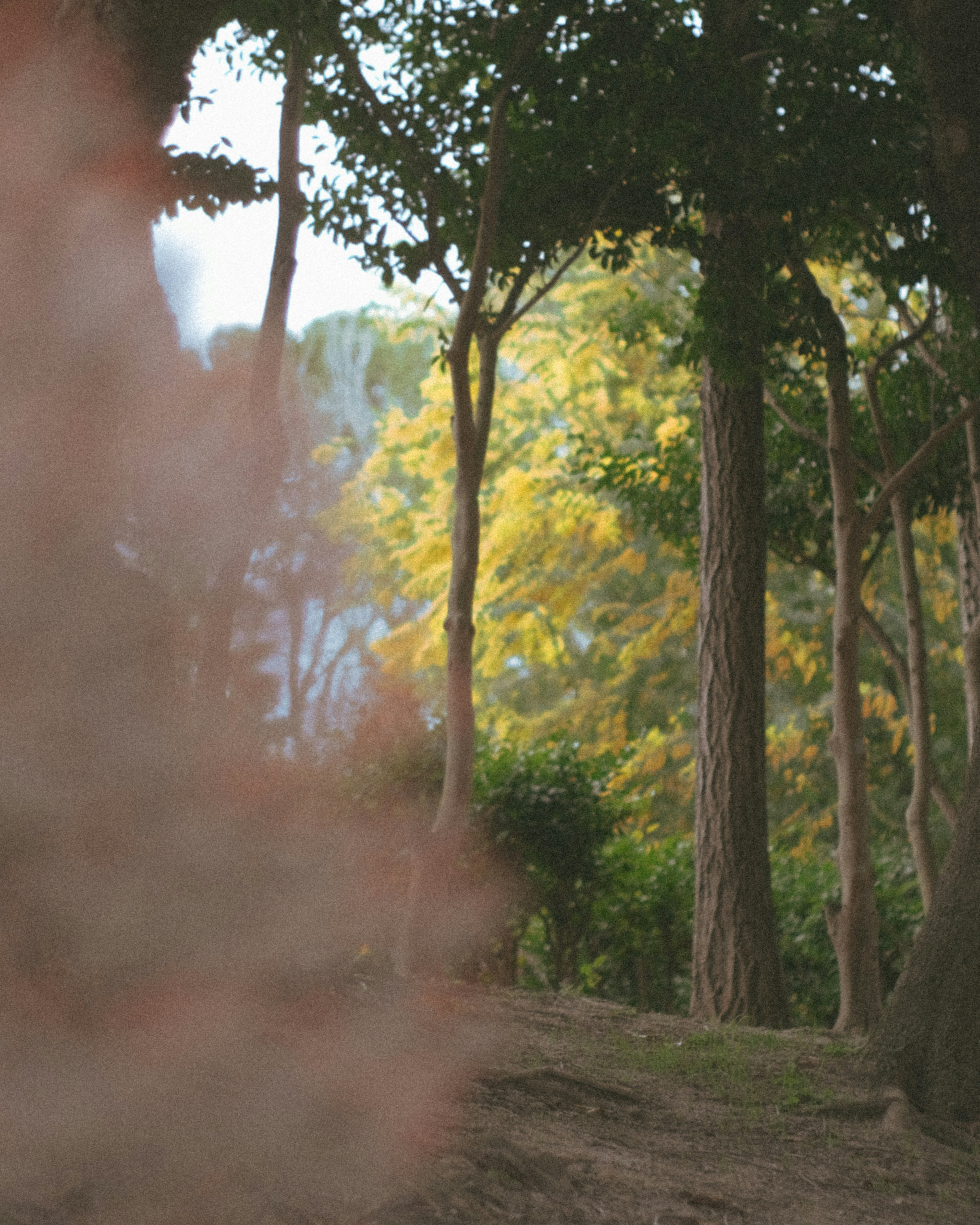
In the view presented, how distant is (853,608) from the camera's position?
651 cm

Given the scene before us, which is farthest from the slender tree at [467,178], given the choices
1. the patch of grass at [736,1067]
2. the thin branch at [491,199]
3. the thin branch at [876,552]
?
the thin branch at [876,552]

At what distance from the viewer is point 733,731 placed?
22.5 feet

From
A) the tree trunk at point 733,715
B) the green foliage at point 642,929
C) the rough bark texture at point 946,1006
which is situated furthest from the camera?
the green foliage at point 642,929

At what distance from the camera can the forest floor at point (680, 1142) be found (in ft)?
9.15

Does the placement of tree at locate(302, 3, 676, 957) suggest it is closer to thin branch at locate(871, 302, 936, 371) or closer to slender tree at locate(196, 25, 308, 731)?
slender tree at locate(196, 25, 308, 731)

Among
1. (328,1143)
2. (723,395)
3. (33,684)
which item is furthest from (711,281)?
(328,1143)

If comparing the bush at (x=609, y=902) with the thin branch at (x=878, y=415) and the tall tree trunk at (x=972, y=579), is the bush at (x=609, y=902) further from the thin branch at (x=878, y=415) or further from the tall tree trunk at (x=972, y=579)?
the thin branch at (x=878, y=415)

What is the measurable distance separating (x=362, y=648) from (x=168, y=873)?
2238cm

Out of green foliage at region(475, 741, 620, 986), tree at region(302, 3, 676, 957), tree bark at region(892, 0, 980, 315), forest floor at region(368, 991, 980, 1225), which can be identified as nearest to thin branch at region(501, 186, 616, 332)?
tree at region(302, 3, 676, 957)

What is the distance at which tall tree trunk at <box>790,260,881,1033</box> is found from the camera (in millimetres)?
6277

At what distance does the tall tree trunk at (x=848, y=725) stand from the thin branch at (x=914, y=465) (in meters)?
0.09

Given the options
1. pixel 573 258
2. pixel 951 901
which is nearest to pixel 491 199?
pixel 573 258

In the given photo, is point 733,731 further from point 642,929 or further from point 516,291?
point 516,291

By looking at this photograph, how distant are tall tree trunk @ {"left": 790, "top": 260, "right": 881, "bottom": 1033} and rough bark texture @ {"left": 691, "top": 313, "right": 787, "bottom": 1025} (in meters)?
0.46
